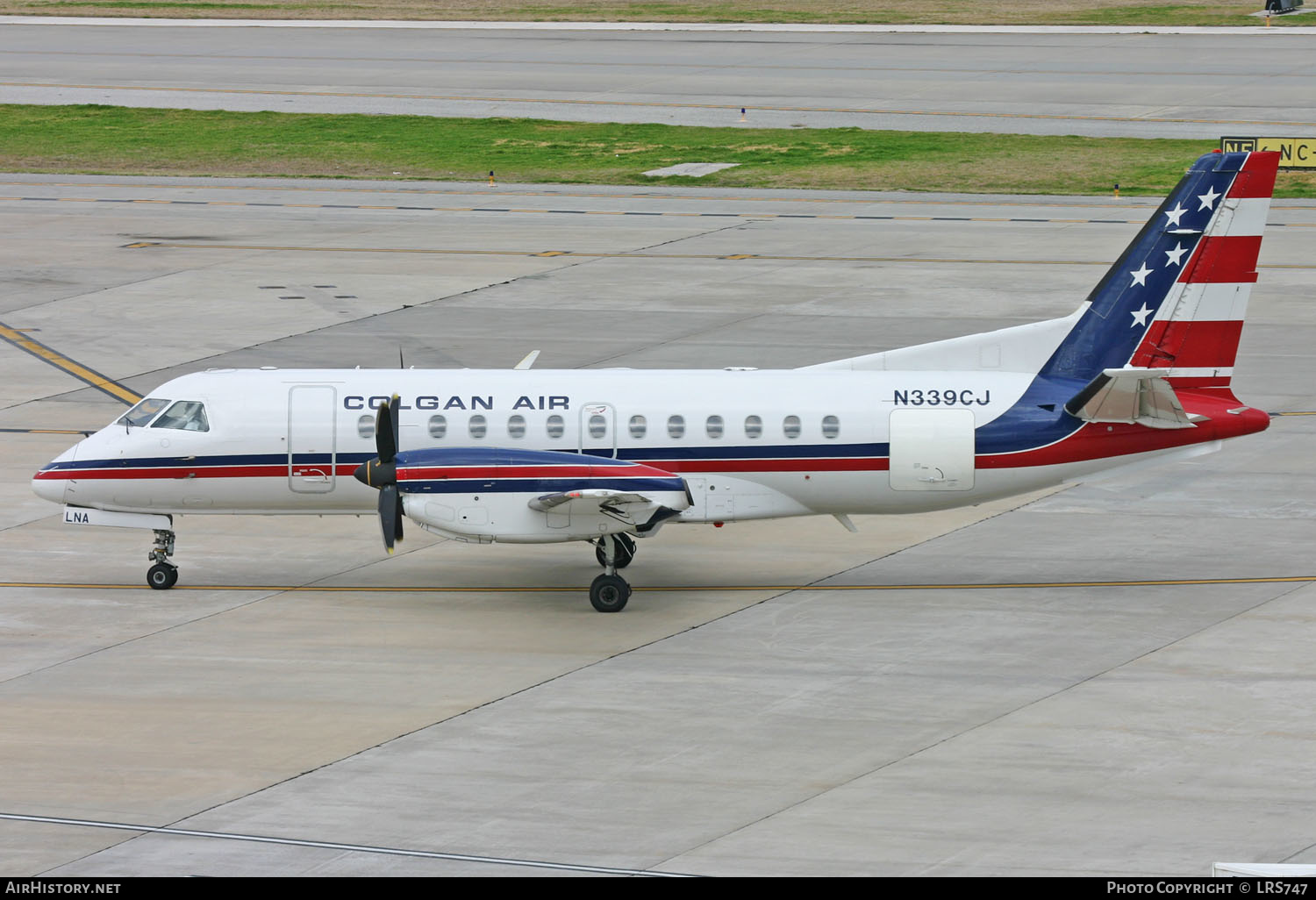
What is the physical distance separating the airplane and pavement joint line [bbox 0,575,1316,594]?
922 millimetres

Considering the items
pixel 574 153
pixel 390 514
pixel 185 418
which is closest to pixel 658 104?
pixel 574 153

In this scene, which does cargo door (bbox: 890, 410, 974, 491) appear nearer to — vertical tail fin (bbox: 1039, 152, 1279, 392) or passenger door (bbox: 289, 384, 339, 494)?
vertical tail fin (bbox: 1039, 152, 1279, 392)

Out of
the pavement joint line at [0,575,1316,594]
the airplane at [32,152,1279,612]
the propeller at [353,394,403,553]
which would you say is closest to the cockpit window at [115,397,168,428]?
the airplane at [32,152,1279,612]

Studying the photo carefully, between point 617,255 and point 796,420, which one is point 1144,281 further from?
point 617,255

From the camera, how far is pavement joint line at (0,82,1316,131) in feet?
229

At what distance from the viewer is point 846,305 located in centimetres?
4644

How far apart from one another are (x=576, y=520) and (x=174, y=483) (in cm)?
636

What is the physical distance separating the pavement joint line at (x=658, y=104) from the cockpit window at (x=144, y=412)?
50.6 metres

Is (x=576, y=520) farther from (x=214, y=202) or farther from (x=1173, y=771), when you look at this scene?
(x=214, y=202)

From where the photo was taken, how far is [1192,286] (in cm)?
2692

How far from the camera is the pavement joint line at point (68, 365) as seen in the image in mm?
38844

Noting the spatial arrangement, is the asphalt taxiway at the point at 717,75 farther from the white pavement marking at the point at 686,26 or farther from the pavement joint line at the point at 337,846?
the pavement joint line at the point at 337,846

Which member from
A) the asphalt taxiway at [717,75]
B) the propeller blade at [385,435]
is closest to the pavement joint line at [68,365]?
the propeller blade at [385,435]
